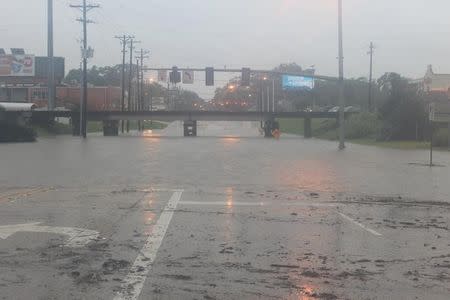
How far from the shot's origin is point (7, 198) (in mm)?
14234

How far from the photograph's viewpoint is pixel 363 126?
7488cm

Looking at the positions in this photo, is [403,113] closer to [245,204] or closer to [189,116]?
[189,116]

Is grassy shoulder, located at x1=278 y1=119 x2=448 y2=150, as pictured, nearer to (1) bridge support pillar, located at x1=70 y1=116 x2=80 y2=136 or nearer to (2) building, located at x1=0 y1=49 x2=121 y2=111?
(1) bridge support pillar, located at x1=70 y1=116 x2=80 y2=136

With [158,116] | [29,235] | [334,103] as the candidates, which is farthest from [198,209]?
[334,103]

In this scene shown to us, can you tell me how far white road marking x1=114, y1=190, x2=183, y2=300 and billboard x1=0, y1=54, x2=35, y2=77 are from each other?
363 feet

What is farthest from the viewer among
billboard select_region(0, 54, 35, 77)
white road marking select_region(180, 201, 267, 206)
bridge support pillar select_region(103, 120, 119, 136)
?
billboard select_region(0, 54, 35, 77)

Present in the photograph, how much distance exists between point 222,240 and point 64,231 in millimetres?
2486

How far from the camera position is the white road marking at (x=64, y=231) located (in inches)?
352

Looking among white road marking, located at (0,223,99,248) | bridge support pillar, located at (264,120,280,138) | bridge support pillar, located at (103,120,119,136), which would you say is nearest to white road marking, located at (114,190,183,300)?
white road marking, located at (0,223,99,248)

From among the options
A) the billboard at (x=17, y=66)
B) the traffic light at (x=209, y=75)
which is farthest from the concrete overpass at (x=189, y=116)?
the billboard at (x=17, y=66)

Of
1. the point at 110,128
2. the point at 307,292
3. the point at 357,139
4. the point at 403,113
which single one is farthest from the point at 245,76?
the point at 307,292

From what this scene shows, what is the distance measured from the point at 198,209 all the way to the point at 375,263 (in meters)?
5.45

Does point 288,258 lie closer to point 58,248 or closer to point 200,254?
point 200,254

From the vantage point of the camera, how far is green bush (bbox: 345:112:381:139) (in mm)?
72875
